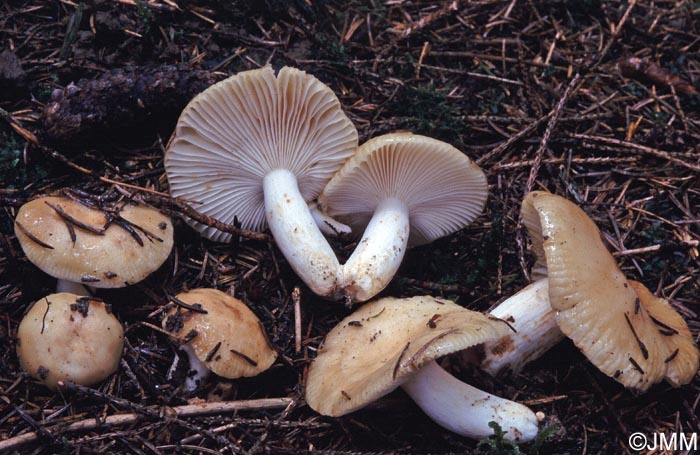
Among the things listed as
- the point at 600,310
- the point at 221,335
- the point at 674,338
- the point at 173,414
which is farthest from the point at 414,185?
the point at 173,414

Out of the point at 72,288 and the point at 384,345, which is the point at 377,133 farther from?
the point at 72,288

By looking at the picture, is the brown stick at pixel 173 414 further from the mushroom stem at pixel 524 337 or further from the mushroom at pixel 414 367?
the mushroom stem at pixel 524 337

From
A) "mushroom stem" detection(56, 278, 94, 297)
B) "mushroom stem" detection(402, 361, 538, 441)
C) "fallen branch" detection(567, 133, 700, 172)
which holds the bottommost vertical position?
"mushroom stem" detection(402, 361, 538, 441)

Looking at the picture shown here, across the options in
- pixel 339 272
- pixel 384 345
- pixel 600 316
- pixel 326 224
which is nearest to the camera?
pixel 600 316

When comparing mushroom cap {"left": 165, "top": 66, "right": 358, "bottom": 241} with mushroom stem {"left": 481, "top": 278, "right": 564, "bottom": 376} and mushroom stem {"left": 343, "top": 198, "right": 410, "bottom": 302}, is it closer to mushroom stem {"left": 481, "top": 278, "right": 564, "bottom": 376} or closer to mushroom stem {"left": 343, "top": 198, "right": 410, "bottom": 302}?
mushroom stem {"left": 343, "top": 198, "right": 410, "bottom": 302}

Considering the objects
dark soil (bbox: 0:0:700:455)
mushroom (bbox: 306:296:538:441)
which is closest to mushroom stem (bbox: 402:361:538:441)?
mushroom (bbox: 306:296:538:441)

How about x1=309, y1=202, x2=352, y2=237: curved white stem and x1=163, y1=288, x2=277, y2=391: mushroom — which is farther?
x1=309, y1=202, x2=352, y2=237: curved white stem

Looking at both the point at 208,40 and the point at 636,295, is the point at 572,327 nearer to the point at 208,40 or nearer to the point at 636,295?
the point at 636,295

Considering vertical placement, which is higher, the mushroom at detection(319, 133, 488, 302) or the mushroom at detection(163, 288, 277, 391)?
the mushroom at detection(319, 133, 488, 302)
